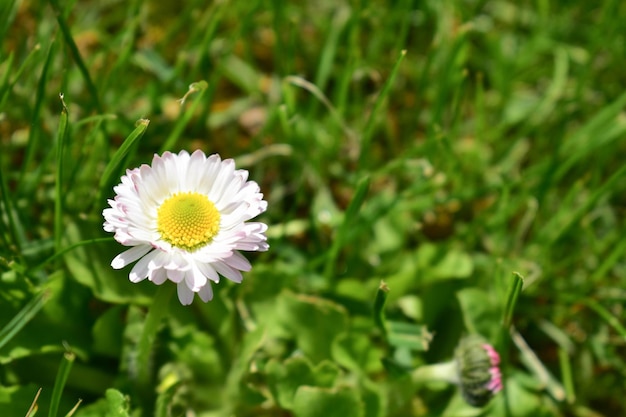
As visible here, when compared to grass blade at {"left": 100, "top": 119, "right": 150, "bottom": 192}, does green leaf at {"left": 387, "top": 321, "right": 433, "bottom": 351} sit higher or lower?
lower

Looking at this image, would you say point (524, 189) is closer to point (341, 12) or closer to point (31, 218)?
point (341, 12)

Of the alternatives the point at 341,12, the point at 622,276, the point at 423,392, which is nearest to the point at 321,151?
the point at 341,12

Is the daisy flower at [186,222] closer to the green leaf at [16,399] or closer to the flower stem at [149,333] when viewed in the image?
the flower stem at [149,333]

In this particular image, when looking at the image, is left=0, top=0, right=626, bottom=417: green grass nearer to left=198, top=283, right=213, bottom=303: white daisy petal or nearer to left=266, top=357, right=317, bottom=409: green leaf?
left=266, top=357, right=317, bottom=409: green leaf

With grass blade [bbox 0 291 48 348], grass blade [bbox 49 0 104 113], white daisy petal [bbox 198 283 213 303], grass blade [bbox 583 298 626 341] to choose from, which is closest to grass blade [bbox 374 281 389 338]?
white daisy petal [bbox 198 283 213 303]

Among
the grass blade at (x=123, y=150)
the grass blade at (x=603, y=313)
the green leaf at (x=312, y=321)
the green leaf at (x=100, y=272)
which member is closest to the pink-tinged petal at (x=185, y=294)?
the grass blade at (x=123, y=150)

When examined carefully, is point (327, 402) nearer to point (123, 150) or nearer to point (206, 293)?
point (206, 293)
